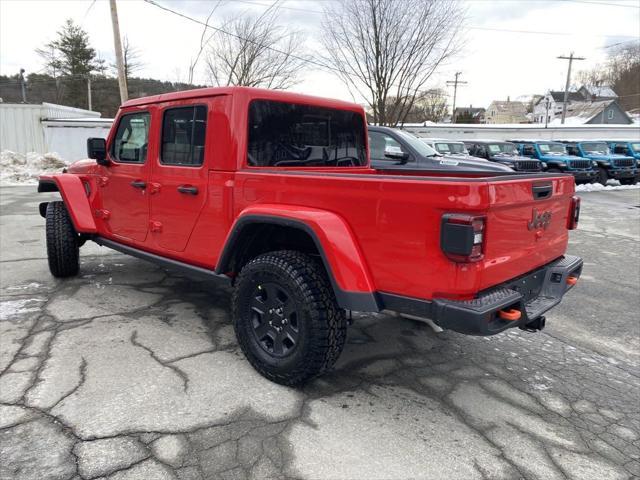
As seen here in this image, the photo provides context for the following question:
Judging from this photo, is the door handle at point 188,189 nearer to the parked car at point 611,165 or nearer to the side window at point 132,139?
the side window at point 132,139

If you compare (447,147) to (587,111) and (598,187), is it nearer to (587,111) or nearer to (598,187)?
(598,187)

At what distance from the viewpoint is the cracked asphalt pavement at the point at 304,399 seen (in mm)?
2305

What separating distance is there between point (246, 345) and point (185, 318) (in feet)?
4.01

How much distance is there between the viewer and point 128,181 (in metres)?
4.19

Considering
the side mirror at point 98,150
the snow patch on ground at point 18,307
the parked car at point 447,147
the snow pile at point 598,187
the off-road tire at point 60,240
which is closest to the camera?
the snow patch on ground at point 18,307

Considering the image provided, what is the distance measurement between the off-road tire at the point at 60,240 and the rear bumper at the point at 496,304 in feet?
12.5

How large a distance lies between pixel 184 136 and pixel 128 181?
0.89 meters

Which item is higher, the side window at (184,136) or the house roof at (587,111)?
the house roof at (587,111)

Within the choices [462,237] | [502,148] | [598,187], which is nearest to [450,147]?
[502,148]

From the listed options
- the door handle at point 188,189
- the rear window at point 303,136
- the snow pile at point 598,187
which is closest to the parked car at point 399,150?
the rear window at point 303,136

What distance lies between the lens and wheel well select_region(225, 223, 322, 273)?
3.12m

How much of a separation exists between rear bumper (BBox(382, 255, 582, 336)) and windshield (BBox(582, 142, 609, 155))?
58.3 feet

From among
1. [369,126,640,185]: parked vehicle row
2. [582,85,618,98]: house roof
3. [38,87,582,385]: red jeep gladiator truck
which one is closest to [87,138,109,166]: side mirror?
[38,87,582,385]: red jeep gladiator truck

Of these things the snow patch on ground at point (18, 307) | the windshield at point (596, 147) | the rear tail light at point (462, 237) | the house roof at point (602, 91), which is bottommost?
the snow patch on ground at point (18, 307)
